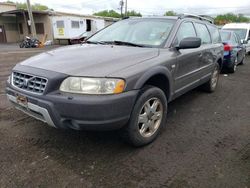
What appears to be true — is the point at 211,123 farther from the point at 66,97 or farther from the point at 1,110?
the point at 1,110

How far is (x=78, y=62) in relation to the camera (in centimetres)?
275

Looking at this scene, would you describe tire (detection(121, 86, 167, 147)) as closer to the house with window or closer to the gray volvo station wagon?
the gray volvo station wagon

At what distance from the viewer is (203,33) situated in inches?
190

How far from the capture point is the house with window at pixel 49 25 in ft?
81.9

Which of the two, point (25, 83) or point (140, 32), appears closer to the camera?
point (25, 83)

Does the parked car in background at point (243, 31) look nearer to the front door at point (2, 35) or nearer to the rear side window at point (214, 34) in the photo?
the rear side window at point (214, 34)

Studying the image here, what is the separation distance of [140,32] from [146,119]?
1.52 meters

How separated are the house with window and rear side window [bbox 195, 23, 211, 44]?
17451 mm

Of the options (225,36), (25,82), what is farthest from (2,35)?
(25,82)

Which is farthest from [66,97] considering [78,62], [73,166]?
[73,166]

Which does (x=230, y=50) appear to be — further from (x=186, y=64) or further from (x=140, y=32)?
(x=140, y=32)

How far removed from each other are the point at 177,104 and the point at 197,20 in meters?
1.73

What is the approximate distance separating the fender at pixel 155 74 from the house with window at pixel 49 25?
19.0 m

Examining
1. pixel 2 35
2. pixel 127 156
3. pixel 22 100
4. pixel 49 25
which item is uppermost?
pixel 22 100
